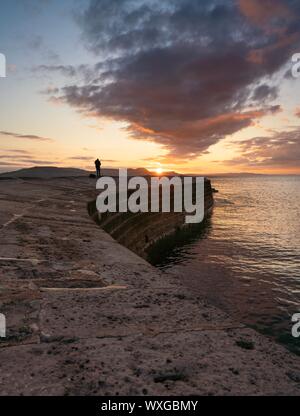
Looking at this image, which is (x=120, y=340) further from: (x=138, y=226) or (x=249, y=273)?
(x=138, y=226)

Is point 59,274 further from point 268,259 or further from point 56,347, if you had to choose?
point 268,259

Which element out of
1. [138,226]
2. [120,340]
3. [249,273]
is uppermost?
[120,340]

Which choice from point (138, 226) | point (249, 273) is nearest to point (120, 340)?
point (249, 273)

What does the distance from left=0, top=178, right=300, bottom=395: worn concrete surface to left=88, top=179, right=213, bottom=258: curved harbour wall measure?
280 inches

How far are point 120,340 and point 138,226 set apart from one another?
15187 millimetres

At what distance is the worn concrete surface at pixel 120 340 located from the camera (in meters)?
1.89

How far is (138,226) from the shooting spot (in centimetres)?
1755

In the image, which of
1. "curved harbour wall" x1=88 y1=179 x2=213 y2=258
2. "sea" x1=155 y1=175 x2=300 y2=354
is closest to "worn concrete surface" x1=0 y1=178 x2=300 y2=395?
"sea" x1=155 y1=175 x2=300 y2=354

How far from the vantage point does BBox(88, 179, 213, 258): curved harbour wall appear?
40.7 ft

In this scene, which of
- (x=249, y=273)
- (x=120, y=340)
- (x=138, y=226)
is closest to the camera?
(x=120, y=340)

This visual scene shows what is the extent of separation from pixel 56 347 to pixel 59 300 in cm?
79

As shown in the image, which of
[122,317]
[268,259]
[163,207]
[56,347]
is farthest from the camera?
[163,207]
